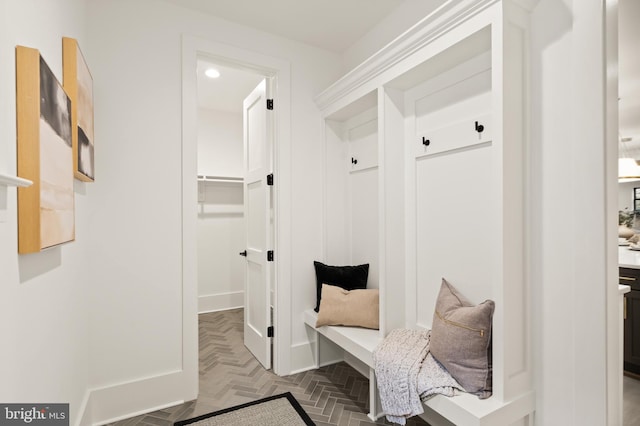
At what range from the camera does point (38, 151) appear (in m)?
1.05

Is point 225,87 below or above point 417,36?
above

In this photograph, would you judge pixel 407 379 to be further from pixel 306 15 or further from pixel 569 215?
pixel 306 15

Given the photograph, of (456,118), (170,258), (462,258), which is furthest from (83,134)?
(462,258)

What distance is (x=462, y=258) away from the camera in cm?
187

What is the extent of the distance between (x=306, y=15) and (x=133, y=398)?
3041 millimetres

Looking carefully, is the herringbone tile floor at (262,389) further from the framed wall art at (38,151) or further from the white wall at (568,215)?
the framed wall art at (38,151)

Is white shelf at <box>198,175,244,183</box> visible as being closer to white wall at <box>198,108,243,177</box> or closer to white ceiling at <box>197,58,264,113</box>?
white wall at <box>198,108,243,177</box>

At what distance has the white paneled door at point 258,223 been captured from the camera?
110 inches

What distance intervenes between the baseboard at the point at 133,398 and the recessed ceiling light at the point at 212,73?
9.59ft

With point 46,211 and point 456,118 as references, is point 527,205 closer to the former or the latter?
point 456,118

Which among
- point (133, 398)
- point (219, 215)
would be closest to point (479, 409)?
point (133, 398)

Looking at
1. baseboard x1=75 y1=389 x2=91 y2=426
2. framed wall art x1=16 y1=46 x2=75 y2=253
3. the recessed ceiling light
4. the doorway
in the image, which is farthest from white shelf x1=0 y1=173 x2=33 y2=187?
the recessed ceiling light

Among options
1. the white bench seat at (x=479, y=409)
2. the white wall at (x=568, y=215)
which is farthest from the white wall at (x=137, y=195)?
the white wall at (x=568, y=215)

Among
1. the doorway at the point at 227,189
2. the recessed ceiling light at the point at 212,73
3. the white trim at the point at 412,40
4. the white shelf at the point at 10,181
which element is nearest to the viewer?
the white shelf at the point at 10,181
